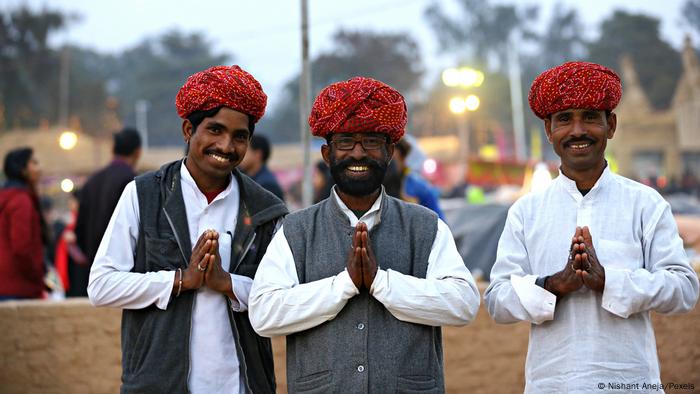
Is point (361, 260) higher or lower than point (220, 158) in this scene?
lower

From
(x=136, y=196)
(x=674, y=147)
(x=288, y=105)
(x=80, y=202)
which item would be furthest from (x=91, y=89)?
(x=136, y=196)

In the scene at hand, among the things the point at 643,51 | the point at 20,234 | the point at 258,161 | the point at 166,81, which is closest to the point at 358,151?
the point at 258,161

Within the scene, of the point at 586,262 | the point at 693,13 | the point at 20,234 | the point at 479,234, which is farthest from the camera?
the point at 693,13

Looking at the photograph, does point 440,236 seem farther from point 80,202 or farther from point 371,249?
point 80,202

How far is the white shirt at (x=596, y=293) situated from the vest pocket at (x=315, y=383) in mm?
783

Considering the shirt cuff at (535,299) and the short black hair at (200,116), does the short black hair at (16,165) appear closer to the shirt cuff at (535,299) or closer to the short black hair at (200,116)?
the short black hair at (200,116)

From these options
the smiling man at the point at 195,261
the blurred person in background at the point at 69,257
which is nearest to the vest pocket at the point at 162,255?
the smiling man at the point at 195,261

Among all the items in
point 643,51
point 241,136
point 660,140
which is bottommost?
point 241,136

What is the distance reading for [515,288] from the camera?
351 centimetres

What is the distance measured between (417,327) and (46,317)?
3.51 meters

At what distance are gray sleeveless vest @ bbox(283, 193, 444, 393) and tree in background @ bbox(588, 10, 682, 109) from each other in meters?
54.7

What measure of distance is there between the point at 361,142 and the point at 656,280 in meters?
1.19

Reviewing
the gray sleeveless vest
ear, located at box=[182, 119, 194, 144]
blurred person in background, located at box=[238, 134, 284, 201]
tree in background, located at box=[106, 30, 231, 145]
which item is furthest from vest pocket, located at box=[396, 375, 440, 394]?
tree in background, located at box=[106, 30, 231, 145]

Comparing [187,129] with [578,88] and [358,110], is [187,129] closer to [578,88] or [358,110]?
[358,110]
